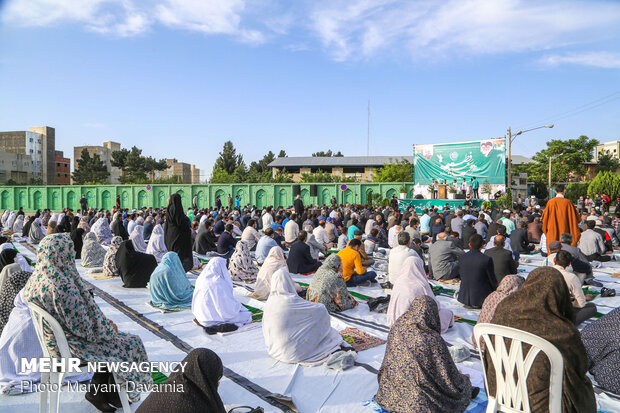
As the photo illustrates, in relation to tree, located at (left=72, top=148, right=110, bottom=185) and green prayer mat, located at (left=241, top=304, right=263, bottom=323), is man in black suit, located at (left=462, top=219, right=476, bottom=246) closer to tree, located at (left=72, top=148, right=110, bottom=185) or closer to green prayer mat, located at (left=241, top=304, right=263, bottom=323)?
green prayer mat, located at (left=241, top=304, right=263, bottom=323)

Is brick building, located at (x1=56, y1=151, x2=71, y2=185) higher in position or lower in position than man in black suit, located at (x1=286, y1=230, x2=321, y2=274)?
higher

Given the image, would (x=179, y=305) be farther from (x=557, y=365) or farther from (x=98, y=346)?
(x=557, y=365)

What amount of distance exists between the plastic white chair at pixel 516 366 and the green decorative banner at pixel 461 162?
20.4 meters

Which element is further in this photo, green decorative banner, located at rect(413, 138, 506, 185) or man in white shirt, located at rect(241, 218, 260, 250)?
green decorative banner, located at rect(413, 138, 506, 185)

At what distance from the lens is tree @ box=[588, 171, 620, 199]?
69.9 feet

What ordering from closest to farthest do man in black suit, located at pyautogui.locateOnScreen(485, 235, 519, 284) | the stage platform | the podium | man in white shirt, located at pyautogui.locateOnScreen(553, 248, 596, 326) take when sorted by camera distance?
1. man in white shirt, located at pyautogui.locateOnScreen(553, 248, 596, 326)
2. man in black suit, located at pyautogui.locateOnScreen(485, 235, 519, 284)
3. the stage platform
4. the podium

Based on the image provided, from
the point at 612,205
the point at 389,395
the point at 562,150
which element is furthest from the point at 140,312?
the point at 562,150

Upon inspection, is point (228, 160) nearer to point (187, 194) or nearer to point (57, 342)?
point (187, 194)

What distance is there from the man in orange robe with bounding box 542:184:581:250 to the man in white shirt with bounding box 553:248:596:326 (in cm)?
152

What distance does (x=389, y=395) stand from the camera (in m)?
2.72

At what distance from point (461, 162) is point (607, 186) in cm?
720

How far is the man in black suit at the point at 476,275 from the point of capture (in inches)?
188

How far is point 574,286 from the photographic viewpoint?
13.8ft

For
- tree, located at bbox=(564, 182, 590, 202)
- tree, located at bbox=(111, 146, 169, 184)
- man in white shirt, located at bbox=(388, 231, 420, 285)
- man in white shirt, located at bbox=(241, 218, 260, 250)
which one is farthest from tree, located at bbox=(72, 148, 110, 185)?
man in white shirt, located at bbox=(388, 231, 420, 285)
